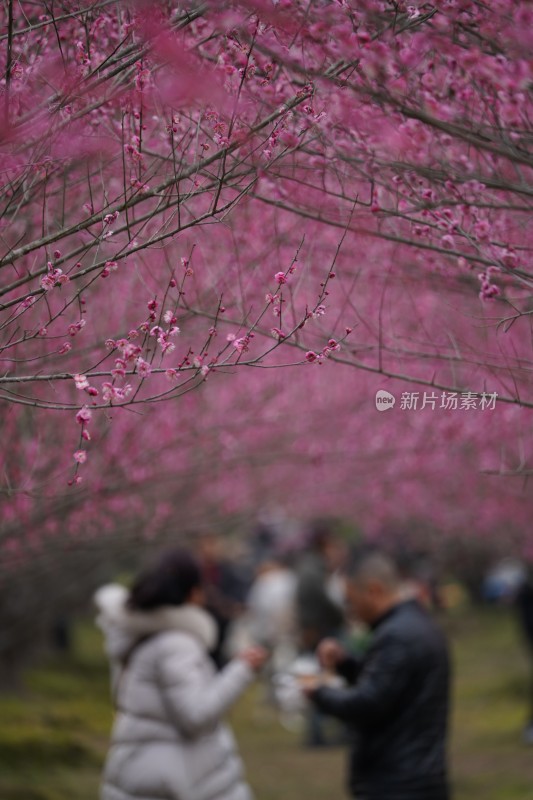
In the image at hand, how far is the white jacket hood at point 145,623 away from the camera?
591cm

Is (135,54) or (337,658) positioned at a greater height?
(135,54)

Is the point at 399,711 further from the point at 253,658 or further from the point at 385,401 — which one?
the point at 385,401

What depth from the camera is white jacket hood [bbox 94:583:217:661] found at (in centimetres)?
591

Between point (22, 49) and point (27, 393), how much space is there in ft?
10.1

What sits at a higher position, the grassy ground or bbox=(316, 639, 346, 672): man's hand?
the grassy ground

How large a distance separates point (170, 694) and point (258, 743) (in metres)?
9.25

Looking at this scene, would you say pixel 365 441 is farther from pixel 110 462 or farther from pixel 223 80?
pixel 223 80

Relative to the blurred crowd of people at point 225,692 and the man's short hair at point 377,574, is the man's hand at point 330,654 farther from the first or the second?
the man's short hair at point 377,574

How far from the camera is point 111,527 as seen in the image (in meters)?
9.50

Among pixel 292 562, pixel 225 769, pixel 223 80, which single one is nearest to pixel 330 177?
pixel 223 80

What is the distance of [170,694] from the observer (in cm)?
577

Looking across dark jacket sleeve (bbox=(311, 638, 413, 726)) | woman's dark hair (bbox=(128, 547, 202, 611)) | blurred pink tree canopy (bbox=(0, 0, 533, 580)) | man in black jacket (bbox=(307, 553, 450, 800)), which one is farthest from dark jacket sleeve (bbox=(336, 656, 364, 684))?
blurred pink tree canopy (bbox=(0, 0, 533, 580))

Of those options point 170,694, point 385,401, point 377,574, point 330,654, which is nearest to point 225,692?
point 170,694

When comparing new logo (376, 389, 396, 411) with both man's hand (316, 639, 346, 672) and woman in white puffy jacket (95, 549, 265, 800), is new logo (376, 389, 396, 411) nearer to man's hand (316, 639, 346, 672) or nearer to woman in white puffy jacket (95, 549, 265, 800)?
woman in white puffy jacket (95, 549, 265, 800)
